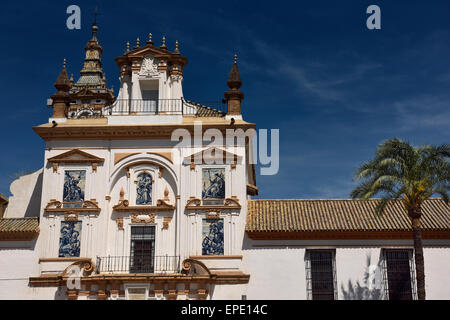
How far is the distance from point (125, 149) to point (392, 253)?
1339 centimetres

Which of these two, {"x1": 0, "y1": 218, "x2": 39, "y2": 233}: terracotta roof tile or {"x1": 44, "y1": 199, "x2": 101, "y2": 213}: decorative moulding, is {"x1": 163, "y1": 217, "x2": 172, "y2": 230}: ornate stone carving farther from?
{"x1": 0, "y1": 218, "x2": 39, "y2": 233}: terracotta roof tile

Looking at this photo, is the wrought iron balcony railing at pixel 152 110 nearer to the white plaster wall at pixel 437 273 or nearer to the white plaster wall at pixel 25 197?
the white plaster wall at pixel 25 197

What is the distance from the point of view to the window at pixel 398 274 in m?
26.1

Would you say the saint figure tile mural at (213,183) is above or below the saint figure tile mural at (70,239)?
above

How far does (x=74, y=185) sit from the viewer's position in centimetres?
2744

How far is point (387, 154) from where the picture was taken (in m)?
23.0

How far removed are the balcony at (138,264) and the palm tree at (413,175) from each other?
9.16m

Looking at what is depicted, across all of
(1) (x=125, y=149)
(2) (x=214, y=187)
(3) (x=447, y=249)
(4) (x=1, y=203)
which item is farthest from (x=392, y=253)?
(4) (x=1, y=203)

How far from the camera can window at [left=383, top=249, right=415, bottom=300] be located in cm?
2612

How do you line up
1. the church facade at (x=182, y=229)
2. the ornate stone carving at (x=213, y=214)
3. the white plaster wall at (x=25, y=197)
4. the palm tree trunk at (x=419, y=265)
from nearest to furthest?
the palm tree trunk at (x=419, y=265) → the church facade at (x=182, y=229) → the ornate stone carving at (x=213, y=214) → the white plaster wall at (x=25, y=197)

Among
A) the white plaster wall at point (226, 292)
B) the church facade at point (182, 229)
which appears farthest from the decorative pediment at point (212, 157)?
the white plaster wall at point (226, 292)

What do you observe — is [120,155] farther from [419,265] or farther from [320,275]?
[419,265]

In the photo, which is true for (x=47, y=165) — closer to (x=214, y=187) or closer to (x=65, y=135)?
(x=65, y=135)

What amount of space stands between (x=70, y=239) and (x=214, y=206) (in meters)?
6.74
